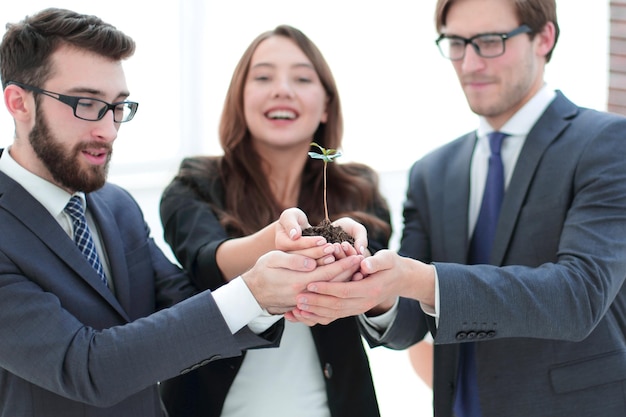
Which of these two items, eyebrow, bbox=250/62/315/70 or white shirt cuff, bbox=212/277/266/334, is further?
eyebrow, bbox=250/62/315/70

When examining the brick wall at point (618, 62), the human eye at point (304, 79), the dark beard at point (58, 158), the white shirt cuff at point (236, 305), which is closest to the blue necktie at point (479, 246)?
the human eye at point (304, 79)

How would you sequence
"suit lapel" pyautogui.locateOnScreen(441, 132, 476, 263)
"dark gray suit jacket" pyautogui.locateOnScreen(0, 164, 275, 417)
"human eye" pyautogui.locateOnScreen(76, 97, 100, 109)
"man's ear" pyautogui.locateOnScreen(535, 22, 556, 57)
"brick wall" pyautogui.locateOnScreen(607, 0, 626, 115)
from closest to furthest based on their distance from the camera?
1. "dark gray suit jacket" pyautogui.locateOnScreen(0, 164, 275, 417)
2. "human eye" pyautogui.locateOnScreen(76, 97, 100, 109)
3. "suit lapel" pyautogui.locateOnScreen(441, 132, 476, 263)
4. "man's ear" pyautogui.locateOnScreen(535, 22, 556, 57)
5. "brick wall" pyautogui.locateOnScreen(607, 0, 626, 115)

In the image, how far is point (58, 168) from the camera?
73.8 inches

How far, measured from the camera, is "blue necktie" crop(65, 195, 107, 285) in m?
1.89

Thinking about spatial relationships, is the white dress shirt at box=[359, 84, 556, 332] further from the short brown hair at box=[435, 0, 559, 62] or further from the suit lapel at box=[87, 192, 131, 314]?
the suit lapel at box=[87, 192, 131, 314]

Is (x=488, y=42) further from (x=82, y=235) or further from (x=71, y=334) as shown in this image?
(x=71, y=334)

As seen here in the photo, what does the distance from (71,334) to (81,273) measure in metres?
0.17

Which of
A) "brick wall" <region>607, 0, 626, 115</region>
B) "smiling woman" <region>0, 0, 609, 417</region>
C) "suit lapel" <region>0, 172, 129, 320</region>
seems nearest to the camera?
"suit lapel" <region>0, 172, 129, 320</region>

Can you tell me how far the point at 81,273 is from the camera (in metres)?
1.80

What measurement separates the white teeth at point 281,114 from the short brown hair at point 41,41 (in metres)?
0.64

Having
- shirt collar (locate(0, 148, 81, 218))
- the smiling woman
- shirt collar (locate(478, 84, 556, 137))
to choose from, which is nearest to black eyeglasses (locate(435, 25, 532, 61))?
shirt collar (locate(478, 84, 556, 137))

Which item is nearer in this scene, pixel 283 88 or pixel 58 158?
pixel 58 158

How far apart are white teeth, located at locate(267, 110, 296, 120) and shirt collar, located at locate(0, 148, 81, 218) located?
0.80 metres

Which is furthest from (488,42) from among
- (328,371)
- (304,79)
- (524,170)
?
(328,371)
